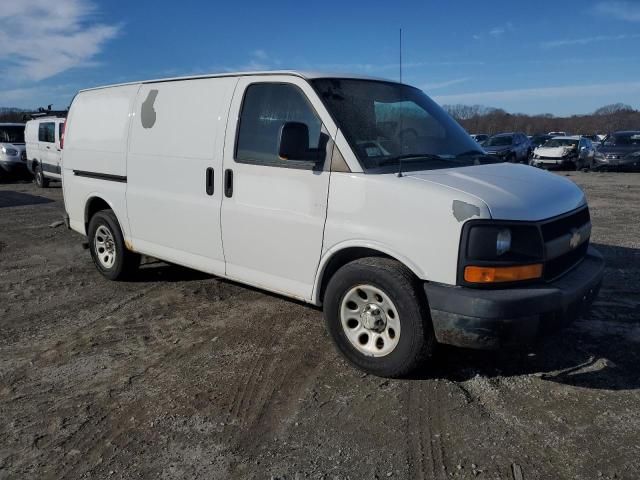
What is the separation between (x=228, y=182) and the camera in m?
4.61

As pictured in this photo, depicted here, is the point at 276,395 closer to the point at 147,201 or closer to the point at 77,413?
the point at 77,413

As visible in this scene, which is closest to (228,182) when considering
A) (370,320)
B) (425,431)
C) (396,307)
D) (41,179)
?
(370,320)

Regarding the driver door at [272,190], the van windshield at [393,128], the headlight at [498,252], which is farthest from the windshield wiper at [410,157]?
the headlight at [498,252]

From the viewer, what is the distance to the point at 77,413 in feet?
11.4

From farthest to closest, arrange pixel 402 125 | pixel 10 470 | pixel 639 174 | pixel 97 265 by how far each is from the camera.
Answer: pixel 639 174, pixel 97 265, pixel 402 125, pixel 10 470

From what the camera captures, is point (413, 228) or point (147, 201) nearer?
point (413, 228)

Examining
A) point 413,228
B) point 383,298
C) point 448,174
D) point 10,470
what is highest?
point 448,174

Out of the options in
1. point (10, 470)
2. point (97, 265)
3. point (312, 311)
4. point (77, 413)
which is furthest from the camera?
point (97, 265)

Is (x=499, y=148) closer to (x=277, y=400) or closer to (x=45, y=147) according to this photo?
(x=45, y=147)

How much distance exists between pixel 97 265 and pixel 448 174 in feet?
14.6

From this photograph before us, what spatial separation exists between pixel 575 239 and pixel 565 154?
23.0 m

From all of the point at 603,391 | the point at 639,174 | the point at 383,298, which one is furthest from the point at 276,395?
the point at 639,174

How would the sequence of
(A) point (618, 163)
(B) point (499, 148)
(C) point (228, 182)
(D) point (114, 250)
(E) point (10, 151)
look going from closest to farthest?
(C) point (228, 182)
(D) point (114, 250)
(E) point (10, 151)
(A) point (618, 163)
(B) point (499, 148)

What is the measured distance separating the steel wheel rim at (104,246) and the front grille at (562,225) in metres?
4.48
